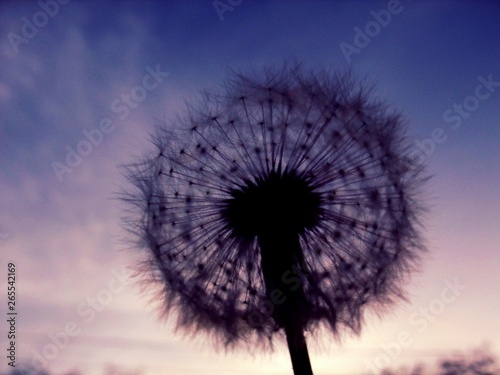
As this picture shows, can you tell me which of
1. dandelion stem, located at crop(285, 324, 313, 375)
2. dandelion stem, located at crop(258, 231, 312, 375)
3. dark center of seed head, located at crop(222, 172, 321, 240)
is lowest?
dandelion stem, located at crop(285, 324, 313, 375)

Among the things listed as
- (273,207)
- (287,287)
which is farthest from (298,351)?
(273,207)

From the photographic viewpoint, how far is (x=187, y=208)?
34.3 ft

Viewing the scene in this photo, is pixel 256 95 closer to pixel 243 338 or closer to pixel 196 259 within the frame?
pixel 196 259

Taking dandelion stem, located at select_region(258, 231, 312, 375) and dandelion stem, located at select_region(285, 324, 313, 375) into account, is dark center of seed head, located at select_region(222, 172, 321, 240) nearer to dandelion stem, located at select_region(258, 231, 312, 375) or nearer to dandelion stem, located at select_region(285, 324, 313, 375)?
dandelion stem, located at select_region(258, 231, 312, 375)

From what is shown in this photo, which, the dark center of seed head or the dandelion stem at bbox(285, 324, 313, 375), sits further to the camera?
the dark center of seed head

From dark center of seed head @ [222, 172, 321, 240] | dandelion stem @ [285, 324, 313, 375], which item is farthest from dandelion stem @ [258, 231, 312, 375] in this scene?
dark center of seed head @ [222, 172, 321, 240]

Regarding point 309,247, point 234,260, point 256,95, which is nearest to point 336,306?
point 309,247

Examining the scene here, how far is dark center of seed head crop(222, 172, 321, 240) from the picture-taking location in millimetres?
10094

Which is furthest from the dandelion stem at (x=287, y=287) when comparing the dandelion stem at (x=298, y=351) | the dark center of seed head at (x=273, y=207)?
the dark center of seed head at (x=273, y=207)

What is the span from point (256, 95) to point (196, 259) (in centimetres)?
354

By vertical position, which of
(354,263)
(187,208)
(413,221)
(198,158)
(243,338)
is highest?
(198,158)

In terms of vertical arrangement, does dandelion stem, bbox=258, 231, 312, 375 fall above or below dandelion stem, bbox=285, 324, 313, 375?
above

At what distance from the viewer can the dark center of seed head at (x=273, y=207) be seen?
10094 millimetres

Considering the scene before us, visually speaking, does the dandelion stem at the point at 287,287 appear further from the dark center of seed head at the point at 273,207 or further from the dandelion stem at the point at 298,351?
the dark center of seed head at the point at 273,207
